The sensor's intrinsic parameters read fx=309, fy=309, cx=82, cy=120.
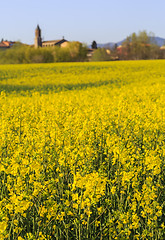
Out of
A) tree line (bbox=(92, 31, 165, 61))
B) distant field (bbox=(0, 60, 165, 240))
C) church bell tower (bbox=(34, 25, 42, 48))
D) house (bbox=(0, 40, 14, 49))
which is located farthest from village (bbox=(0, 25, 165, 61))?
distant field (bbox=(0, 60, 165, 240))

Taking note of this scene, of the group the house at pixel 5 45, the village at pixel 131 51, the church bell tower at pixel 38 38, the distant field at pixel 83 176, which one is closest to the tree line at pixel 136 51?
the village at pixel 131 51

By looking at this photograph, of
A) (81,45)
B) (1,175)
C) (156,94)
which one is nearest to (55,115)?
(1,175)

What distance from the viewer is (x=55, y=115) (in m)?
9.40

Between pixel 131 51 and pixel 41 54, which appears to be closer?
pixel 41 54

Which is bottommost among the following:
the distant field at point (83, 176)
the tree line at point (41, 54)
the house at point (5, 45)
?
the distant field at point (83, 176)

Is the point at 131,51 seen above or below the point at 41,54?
above

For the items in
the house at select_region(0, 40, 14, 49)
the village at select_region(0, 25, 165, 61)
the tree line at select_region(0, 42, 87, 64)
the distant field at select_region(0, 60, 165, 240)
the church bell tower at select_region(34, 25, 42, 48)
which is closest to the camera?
the distant field at select_region(0, 60, 165, 240)

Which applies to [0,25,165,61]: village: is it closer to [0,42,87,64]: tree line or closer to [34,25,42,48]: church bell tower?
[0,42,87,64]: tree line

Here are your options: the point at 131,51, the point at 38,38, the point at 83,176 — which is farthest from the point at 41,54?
the point at 38,38

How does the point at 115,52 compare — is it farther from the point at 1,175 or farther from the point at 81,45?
the point at 1,175

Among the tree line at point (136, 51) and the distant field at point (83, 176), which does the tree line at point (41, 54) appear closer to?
the tree line at point (136, 51)

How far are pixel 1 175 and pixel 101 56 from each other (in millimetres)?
77985

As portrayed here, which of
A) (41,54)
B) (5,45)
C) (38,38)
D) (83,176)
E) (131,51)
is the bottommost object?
(83,176)

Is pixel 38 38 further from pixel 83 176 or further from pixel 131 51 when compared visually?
pixel 83 176
